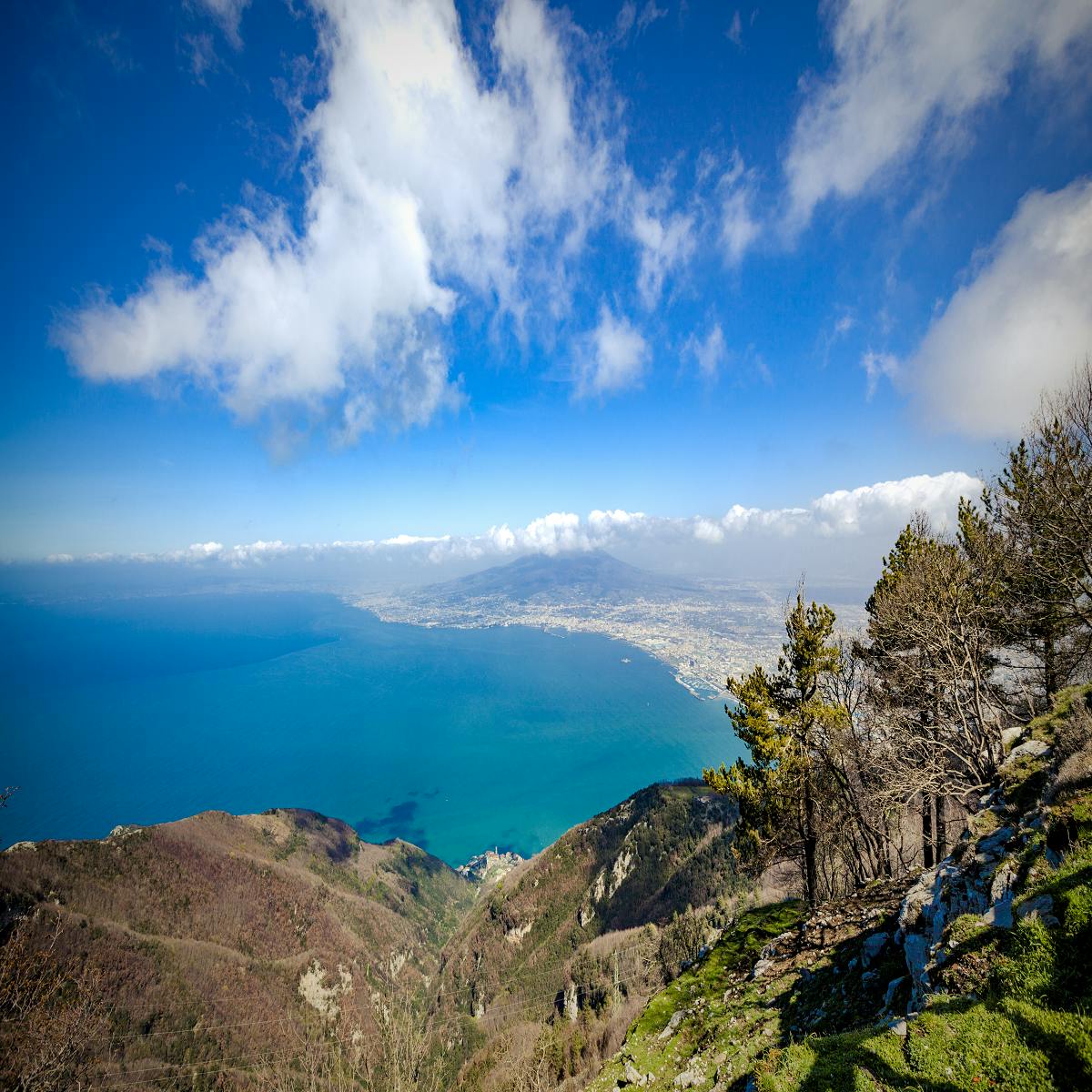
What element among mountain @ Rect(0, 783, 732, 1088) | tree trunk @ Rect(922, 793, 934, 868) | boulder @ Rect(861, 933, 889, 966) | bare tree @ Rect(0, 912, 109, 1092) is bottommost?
mountain @ Rect(0, 783, 732, 1088)

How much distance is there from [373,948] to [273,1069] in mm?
43251

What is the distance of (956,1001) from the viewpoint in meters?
6.04

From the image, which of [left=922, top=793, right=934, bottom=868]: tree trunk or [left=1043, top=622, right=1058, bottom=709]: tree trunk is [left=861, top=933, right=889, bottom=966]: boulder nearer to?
[left=922, top=793, right=934, bottom=868]: tree trunk

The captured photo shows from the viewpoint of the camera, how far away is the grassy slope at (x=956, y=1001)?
5.06m

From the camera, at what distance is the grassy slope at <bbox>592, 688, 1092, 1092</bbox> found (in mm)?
5062

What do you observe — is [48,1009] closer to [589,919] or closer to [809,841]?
[589,919]

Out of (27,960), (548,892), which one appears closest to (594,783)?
(548,892)

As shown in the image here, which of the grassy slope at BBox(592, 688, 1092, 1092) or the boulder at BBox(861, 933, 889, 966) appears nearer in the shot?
the grassy slope at BBox(592, 688, 1092, 1092)

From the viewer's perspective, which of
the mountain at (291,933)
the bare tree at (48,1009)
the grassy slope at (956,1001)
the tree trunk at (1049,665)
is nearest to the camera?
the grassy slope at (956,1001)

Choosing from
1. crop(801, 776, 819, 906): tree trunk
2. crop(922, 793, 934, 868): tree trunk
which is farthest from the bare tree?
crop(922, 793, 934, 868): tree trunk

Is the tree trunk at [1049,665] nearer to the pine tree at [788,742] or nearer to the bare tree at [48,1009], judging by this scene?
the pine tree at [788,742]

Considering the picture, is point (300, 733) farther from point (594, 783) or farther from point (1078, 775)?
point (1078, 775)

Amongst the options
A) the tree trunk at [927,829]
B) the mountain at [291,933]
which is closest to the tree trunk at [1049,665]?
the tree trunk at [927,829]

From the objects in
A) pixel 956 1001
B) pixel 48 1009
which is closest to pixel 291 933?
pixel 48 1009
